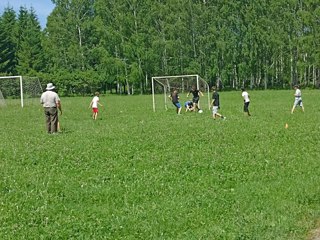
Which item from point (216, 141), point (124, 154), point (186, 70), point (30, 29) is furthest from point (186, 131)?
point (30, 29)

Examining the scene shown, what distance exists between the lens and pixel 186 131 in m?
15.3

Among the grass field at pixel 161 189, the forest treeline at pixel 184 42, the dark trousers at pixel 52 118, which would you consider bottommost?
the grass field at pixel 161 189

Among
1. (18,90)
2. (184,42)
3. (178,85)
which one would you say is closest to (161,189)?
(178,85)

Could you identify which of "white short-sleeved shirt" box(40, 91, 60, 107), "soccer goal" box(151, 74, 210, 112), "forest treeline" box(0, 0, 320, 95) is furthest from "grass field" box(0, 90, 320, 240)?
"forest treeline" box(0, 0, 320, 95)

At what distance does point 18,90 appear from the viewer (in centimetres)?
4184

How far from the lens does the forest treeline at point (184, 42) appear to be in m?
58.1

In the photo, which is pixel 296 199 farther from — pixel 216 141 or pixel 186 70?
pixel 186 70

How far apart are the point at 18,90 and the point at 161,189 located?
37241mm

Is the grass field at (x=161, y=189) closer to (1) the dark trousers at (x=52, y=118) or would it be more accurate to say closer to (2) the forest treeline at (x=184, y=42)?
(1) the dark trousers at (x=52, y=118)

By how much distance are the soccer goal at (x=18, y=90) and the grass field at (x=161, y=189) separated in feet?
90.3

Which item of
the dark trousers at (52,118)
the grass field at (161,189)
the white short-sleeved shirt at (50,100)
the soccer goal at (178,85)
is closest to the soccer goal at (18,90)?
the soccer goal at (178,85)

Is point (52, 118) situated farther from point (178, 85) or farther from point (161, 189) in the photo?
point (178, 85)

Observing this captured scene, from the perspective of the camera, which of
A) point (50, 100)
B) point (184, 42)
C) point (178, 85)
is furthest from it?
point (184, 42)

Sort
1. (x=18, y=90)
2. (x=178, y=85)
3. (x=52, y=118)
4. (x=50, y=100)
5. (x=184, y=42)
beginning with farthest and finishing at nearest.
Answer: (x=184, y=42) → (x=18, y=90) → (x=178, y=85) → (x=52, y=118) → (x=50, y=100)
